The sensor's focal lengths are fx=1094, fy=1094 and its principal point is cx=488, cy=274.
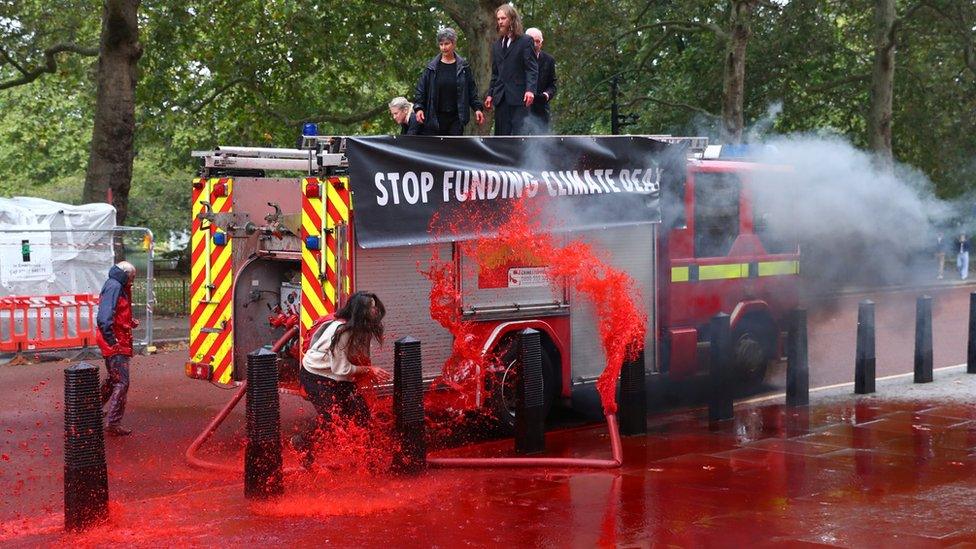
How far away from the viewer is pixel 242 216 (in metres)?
9.61

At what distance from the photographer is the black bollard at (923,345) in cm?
1218

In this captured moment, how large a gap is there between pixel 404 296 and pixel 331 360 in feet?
4.44

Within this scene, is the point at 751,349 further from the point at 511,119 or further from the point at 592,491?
the point at 592,491

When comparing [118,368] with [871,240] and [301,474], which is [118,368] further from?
[871,240]

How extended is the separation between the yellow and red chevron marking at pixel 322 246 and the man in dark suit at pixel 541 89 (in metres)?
3.09

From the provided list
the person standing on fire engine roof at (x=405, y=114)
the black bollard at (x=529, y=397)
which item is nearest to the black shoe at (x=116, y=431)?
the black bollard at (x=529, y=397)

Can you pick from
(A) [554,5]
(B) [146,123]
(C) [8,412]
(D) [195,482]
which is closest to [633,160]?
(D) [195,482]

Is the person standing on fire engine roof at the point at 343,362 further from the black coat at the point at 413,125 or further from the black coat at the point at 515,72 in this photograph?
the black coat at the point at 515,72

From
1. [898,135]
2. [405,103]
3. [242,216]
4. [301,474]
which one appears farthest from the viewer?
[898,135]

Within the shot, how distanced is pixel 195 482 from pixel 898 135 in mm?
28375

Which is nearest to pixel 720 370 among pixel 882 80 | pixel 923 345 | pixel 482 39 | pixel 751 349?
pixel 751 349

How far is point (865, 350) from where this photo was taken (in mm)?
11375

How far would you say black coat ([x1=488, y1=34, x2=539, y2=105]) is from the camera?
35.3ft

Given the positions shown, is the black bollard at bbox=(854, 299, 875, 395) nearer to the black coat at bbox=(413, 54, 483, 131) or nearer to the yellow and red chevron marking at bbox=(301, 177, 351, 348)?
the black coat at bbox=(413, 54, 483, 131)
